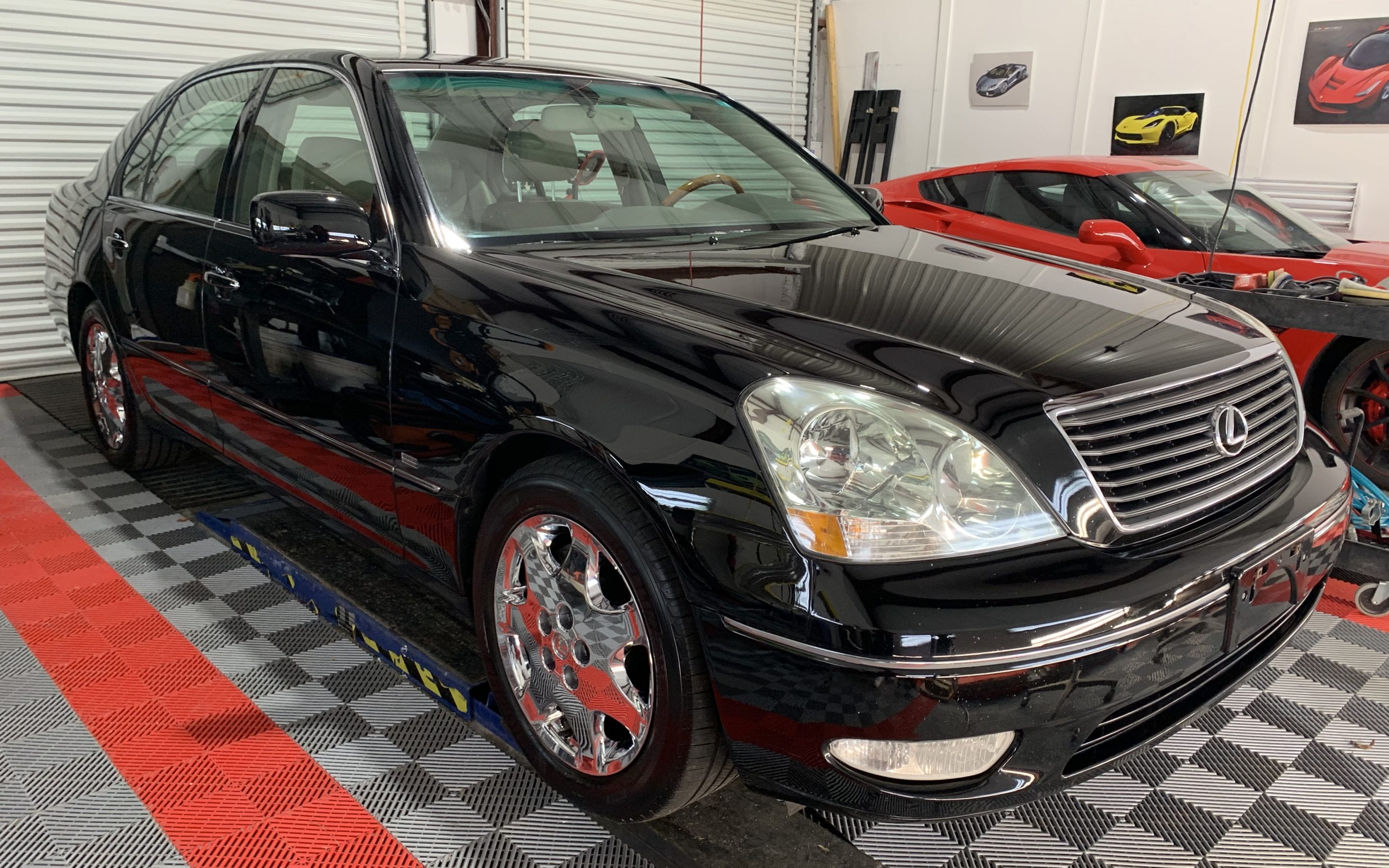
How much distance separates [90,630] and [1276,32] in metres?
7.40

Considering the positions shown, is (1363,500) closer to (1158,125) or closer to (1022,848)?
(1022,848)

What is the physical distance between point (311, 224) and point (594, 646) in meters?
0.97

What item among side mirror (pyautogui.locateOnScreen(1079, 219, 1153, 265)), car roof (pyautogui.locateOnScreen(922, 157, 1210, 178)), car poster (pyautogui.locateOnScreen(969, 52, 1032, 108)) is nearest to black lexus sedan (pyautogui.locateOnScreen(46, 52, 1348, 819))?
side mirror (pyautogui.locateOnScreen(1079, 219, 1153, 265))

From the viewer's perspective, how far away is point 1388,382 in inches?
131

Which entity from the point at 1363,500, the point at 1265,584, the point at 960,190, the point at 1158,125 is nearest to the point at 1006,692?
the point at 1265,584

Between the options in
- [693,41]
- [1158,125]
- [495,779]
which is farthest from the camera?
[693,41]

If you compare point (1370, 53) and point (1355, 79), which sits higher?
point (1370, 53)

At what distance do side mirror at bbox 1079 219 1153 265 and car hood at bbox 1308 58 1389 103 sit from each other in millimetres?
3123

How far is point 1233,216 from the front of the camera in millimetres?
4438

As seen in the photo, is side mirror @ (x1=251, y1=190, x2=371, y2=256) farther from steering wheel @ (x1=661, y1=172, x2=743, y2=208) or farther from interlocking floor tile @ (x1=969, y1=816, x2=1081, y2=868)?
interlocking floor tile @ (x1=969, y1=816, x2=1081, y2=868)

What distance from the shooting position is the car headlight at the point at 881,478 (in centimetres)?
123

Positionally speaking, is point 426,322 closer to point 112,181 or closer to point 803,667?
point 803,667

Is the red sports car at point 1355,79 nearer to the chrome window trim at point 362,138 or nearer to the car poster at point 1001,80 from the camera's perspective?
the car poster at point 1001,80

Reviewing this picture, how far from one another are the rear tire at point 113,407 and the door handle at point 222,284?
896 millimetres
